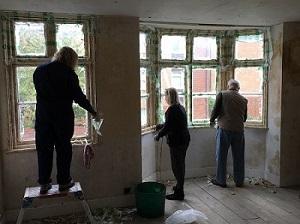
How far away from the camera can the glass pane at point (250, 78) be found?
5.16 meters

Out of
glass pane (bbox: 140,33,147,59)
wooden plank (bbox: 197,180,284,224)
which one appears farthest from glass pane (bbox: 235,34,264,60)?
wooden plank (bbox: 197,180,284,224)

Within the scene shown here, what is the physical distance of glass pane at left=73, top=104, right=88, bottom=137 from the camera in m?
4.03

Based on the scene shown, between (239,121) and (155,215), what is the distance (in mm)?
1893

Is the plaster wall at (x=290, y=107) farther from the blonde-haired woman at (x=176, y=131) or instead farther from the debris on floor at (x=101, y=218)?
the debris on floor at (x=101, y=218)

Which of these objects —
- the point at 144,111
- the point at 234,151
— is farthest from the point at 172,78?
the point at 234,151

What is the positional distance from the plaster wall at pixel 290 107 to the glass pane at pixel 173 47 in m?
1.51

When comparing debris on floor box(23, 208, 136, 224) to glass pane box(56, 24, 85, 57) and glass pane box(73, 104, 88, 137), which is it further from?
glass pane box(56, 24, 85, 57)

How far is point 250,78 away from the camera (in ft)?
17.2

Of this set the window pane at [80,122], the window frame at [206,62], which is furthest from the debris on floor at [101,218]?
the window frame at [206,62]

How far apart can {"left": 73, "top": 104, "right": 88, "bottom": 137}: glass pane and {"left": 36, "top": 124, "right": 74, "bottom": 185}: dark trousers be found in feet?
2.94

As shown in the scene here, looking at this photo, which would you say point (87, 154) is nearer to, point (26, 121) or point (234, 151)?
point (26, 121)

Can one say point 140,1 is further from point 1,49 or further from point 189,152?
point 189,152

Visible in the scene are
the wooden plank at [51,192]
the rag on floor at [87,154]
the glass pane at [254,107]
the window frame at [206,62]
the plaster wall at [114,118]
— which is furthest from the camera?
the glass pane at [254,107]

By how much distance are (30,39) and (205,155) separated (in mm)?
3250
